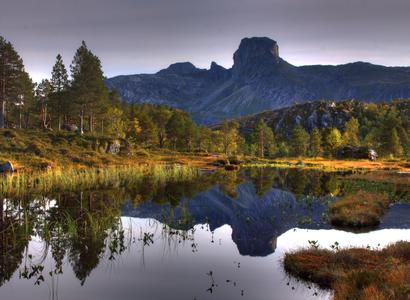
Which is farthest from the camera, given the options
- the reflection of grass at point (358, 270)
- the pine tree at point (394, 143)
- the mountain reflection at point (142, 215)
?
the pine tree at point (394, 143)

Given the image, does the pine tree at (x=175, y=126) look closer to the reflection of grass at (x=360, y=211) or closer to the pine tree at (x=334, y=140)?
the pine tree at (x=334, y=140)

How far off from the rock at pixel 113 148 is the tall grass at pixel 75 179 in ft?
57.0

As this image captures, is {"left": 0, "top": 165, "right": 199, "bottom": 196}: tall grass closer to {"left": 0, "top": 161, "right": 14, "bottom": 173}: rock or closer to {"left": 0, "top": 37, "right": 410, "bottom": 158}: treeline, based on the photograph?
{"left": 0, "top": 161, "right": 14, "bottom": 173}: rock

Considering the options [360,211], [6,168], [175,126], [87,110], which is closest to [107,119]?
[87,110]

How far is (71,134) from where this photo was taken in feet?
236

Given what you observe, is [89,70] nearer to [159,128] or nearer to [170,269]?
[159,128]

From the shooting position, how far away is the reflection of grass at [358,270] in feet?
34.9

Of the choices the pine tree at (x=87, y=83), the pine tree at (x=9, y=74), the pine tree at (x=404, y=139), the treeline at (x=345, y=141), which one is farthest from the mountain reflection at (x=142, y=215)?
the pine tree at (x=404, y=139)

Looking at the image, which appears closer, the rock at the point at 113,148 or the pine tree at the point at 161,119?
the rock at the point at 113,148

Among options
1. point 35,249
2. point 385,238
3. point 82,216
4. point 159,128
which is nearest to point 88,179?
point 82,216

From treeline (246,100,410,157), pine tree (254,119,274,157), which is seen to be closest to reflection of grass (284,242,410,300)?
treeline (246,100,410,157)

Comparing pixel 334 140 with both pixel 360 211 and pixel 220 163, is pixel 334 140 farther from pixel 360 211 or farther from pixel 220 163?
pixel 360 211

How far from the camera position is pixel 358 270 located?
41.5 feet

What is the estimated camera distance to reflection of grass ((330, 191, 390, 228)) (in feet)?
81.7
